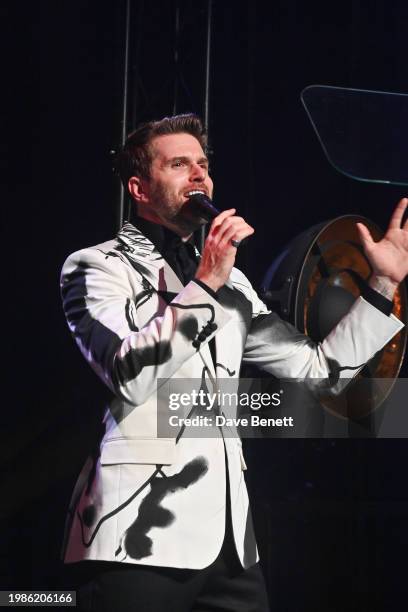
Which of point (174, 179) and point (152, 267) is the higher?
point (174, 179)

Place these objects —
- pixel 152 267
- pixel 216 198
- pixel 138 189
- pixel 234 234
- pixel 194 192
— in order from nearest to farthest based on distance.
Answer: pixel 234 234 < pixel 152 267 < pixel 194 192 < pixel 138 189 < pixel 216 198

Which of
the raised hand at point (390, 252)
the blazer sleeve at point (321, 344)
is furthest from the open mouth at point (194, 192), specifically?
the raised hand at point (390, 252)

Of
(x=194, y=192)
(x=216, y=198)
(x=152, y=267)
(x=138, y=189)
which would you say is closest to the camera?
(x=152, y=267)

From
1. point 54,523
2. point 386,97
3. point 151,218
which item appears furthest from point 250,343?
point 54,523

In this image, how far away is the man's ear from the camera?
6.28ft

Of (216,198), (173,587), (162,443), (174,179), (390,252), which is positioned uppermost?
(174,179)

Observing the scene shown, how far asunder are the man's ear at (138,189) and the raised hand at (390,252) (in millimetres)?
527

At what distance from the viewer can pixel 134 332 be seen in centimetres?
151

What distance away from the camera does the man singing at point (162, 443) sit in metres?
1.46

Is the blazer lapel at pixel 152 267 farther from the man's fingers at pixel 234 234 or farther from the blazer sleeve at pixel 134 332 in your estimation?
the man's fingers at pixel 234 234

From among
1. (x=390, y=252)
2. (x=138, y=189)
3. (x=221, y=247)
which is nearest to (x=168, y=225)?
(x=138, y=189)

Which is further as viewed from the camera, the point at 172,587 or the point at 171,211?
the point at 171,211

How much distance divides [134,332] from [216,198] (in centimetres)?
163

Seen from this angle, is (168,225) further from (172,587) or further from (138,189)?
(172,587)
